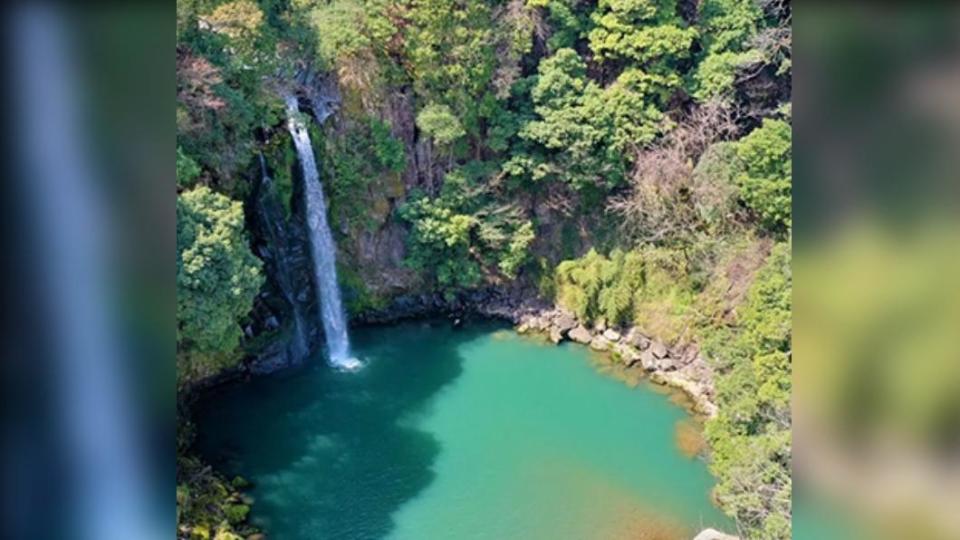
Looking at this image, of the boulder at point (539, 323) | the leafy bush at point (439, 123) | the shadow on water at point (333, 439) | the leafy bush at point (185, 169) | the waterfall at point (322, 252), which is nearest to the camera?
the leafy bush at point (185, 169)

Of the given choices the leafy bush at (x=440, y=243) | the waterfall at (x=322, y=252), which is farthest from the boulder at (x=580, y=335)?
the waterfall at (x=322, y=252)

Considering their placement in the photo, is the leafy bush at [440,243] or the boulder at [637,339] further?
the leafy bush at [440,243]

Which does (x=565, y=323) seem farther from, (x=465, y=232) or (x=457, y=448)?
(x=457, y=448)

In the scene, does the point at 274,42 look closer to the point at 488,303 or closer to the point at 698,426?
the point at 488,303

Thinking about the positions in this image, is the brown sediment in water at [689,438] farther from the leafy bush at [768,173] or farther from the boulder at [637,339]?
the leafy bush at [768,173]

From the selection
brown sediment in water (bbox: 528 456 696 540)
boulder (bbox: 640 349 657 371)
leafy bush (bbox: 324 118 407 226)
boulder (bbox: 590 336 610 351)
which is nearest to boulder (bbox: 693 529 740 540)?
brown sediment in water (bbox: 528 456 696 540)

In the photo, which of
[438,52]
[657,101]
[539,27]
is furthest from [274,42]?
[657,101]
